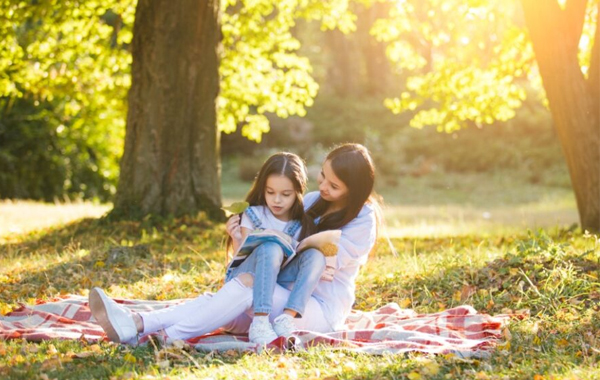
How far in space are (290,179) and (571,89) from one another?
5.35 m

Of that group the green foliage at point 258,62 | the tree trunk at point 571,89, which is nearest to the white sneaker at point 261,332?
the tree trunk at point 571,89

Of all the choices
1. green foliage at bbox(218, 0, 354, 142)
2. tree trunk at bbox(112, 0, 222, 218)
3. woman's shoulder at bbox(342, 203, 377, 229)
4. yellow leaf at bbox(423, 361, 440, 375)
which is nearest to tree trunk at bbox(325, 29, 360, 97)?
green foliage at bbox(218, 0, 354, 142)

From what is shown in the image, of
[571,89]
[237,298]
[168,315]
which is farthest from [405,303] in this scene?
[571,89]

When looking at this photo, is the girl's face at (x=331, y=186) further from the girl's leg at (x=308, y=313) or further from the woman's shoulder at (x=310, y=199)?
the girl's leg at (x=308, y=313)

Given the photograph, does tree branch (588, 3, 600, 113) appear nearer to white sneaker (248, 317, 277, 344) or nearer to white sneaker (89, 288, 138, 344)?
white sneaker (248, 317, 277, 344)

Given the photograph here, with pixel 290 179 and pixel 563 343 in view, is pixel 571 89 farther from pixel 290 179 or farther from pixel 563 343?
pixel 290 179

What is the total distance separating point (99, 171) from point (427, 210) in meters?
7.17

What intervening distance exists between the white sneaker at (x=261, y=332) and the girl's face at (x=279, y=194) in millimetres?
719

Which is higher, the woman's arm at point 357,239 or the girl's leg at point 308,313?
the woman's arm at point 357,239

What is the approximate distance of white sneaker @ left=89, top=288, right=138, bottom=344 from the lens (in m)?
4.57

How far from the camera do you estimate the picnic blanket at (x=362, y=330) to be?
15.4ft

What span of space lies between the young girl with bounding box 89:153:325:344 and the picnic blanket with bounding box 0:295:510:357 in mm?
115

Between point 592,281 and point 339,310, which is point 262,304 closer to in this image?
point 339,310

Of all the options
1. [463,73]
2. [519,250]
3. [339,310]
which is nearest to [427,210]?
[463,73]
